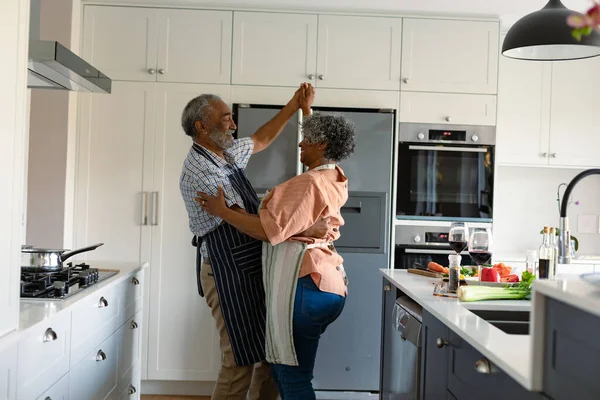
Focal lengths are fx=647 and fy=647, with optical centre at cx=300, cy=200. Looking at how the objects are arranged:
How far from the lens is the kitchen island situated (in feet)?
3.38

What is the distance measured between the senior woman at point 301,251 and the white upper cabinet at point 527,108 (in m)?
2.03

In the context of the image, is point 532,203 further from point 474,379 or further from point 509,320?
point 474,379

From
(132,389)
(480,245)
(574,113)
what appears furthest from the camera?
(574,113)

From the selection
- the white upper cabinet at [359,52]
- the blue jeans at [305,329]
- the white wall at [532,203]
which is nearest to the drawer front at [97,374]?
the blue jeans at [305,329]

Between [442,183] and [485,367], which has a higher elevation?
[442,183]

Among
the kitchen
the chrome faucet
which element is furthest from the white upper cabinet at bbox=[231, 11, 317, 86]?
the chrome faucet

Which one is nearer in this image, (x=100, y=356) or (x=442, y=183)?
(x=100, y=356)

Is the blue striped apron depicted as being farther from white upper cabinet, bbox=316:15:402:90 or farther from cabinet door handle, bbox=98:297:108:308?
white upper cabinet, bbox=316:15:402:90

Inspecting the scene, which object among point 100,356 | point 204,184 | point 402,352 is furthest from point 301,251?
point 100,356

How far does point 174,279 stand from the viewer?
376cm

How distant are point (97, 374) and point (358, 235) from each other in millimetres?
1806

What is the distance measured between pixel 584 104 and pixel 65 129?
3.18 metres

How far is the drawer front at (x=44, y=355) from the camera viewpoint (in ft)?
5.22

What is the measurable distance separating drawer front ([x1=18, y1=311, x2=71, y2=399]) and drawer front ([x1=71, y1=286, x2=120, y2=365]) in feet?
0.25
